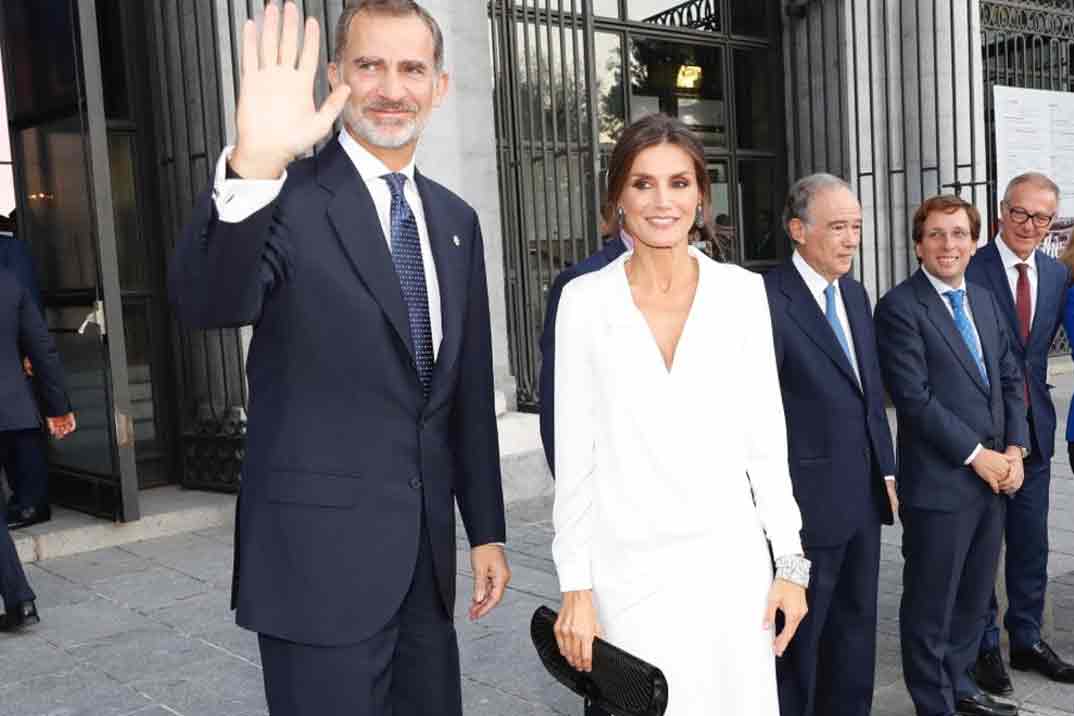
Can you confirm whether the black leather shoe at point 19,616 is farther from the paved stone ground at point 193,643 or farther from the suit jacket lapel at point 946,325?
the suit jacket lapel at point 946,325

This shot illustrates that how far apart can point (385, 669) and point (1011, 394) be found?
2626mm

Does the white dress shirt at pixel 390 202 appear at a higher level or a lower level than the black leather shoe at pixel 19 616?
higher

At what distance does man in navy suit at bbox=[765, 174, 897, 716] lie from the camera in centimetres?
328

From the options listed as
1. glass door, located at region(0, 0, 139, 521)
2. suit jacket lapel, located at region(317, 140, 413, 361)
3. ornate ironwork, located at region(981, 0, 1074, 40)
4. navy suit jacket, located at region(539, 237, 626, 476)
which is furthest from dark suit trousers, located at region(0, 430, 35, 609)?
ornate ironwork, located at region(981, 0, 1074, 40)

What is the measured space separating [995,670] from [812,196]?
191cm

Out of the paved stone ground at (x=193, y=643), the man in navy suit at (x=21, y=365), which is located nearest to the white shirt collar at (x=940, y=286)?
the paved stone ground at (x=193, y=643)

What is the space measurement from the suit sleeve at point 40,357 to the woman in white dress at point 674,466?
14.3ft

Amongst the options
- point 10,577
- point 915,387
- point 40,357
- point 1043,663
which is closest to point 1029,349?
point 915,387

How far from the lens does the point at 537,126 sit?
8.29 meters

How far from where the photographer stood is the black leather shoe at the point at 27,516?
6562mm

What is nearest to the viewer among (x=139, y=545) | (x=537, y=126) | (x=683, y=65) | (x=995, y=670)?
(x=995, y=670)

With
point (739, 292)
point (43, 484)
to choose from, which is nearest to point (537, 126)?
point (43, 484)

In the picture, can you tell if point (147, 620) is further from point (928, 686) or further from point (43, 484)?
point (928, 686)

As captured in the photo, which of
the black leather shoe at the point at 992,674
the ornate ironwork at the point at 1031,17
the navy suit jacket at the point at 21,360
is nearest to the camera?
the black leather shoe at the point at 992,674
